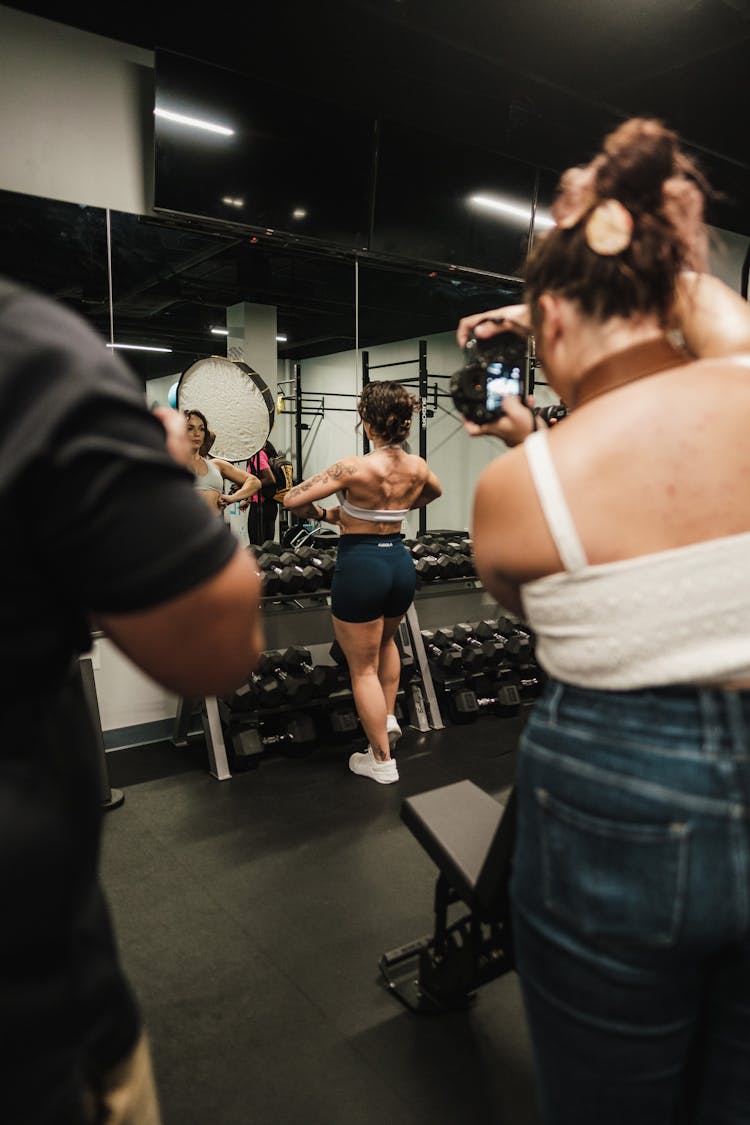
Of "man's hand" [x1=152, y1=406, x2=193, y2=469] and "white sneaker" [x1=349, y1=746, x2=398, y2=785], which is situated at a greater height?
"man's hand" [x1=152, y1=406, x2=193, y2=469]

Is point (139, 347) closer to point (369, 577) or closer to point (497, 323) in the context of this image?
point (369, 577)

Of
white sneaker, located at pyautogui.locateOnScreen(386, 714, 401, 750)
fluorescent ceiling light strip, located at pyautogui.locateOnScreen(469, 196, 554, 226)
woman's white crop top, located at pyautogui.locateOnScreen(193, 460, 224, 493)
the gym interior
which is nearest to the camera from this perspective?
the gym interior

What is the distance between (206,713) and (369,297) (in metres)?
3.13

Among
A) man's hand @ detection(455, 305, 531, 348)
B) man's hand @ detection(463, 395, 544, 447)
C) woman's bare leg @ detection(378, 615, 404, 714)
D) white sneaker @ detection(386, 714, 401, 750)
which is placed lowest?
white sneaker @ detection(386, 714, 401, 750)

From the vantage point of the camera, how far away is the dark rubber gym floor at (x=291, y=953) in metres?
1.63

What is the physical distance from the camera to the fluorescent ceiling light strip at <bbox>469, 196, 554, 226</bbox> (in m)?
4.46

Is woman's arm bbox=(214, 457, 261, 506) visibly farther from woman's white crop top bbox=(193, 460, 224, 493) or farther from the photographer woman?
the photographer woman

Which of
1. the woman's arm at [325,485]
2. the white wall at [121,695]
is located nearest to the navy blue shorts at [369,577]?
the woman's arm at [325,485]

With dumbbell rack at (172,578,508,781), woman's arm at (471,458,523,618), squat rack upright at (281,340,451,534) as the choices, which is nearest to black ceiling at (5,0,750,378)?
squat rack upright at (281,340,451,534)

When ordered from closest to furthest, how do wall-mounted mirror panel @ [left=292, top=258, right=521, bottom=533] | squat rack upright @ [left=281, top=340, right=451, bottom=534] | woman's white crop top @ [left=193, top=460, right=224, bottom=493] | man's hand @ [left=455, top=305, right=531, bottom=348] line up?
man's hand @ [left=455, top=305, right=531, bottom=348]
woman's white crop top @ [left=193, top=460, right=224, bottom=493]
wall-mounted mirror panel @ [left=292, top=258, right=521, bottom=533]
squat rack upright @ [left=281, top=340, right=451, bottom=534]

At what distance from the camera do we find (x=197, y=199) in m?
3.48

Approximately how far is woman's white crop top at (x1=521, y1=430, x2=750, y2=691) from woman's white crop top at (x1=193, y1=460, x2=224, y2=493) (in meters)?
2.77

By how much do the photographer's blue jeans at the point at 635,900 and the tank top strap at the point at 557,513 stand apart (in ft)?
0.46

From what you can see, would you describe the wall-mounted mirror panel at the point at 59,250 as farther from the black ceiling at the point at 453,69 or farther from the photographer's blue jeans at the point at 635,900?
the photographer's blue jeans at the point at 635,900
